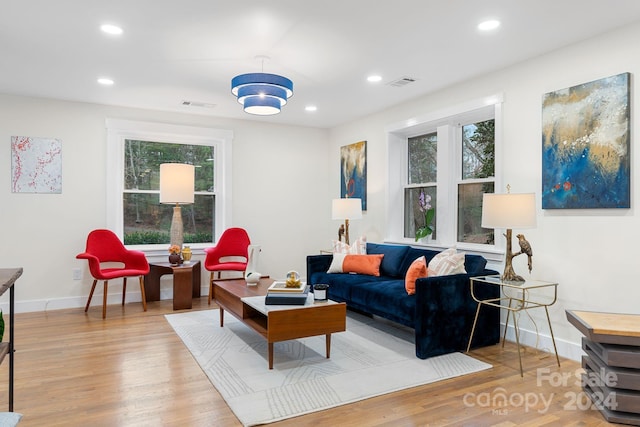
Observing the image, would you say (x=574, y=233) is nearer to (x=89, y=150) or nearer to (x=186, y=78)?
(x=186, y=78)

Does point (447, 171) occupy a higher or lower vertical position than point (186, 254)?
higher

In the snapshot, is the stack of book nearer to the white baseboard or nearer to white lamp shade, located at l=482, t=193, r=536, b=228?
white lamp shade, located at l=482, t=193, r=536, b=228

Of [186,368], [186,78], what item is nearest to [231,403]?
[186,368]

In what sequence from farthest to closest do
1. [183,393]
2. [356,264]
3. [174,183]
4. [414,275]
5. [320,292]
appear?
[174,183]
[356,264]
[414,275]
[320,292]
[183,393]

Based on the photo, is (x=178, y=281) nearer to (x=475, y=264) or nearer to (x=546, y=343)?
(x=475, y=264)

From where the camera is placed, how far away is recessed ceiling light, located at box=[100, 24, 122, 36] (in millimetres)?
3041

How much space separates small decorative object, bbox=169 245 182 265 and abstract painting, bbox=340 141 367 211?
2.45m

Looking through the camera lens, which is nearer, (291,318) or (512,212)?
(291,318)

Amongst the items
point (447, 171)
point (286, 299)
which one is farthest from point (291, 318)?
point (447, 171)

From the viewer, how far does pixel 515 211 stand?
10.3 feet

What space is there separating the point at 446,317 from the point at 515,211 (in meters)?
0.97

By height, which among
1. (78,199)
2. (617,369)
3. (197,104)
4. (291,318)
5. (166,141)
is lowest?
(617,369)

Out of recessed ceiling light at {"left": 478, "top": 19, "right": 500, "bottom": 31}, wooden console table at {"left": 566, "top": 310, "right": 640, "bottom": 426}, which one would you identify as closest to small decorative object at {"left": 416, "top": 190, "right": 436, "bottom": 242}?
recessed ceiling light at {"left": 478, "top": 19, "right": 500, "bottom": 31}

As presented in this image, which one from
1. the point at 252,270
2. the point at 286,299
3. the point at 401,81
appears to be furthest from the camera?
the point at 401,81
